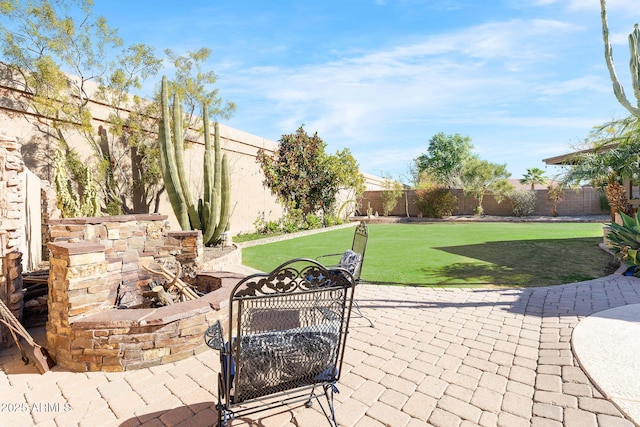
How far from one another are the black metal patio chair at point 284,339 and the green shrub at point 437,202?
799 inches

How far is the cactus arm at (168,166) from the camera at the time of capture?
25.9 ft

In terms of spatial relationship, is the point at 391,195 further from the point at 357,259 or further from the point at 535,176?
the point at 357,259

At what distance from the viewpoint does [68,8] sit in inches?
287

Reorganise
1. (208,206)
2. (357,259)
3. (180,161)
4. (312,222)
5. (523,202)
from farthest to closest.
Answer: (523,202)
(312,222)
(208,206)
(180,161)
(357,259)

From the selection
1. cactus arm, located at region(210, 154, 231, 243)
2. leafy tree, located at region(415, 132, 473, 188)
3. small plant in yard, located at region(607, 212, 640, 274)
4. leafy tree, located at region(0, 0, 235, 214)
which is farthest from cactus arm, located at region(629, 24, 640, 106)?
leafy tree, located at region(415, 132, 473, 188)

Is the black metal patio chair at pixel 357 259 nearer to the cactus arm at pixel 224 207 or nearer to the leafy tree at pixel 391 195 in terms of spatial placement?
the cactus arm at pixel 224 207

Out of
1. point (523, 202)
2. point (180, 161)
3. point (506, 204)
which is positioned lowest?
point (506, 204)

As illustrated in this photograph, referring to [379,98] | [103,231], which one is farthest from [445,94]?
[103,231]

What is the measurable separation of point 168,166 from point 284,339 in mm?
7217

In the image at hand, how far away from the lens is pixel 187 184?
27.5ft

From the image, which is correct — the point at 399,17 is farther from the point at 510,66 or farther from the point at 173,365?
the point at 173,365

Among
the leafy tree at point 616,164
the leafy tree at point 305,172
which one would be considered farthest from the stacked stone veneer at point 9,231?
the leafy tree at point 616,164

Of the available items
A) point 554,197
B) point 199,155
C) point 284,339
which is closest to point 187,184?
point 199,155

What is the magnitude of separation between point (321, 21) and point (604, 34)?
499 centimetres
